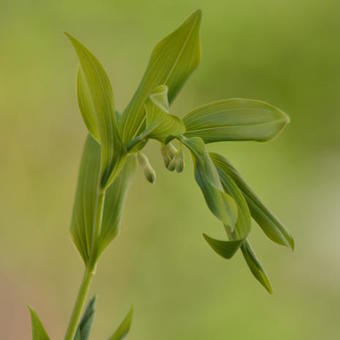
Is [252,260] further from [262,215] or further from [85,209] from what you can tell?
[85,209]

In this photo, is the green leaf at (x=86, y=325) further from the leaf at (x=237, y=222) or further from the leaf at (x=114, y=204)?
the leaf at (x=237, y=222)

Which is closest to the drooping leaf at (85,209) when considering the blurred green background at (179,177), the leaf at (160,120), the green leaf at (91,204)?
the green leaf at (91,204)

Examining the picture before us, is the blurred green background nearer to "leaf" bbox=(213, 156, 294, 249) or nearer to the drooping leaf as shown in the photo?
the drooping leaf

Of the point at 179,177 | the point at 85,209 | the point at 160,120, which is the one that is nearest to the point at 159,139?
the point at 160,120

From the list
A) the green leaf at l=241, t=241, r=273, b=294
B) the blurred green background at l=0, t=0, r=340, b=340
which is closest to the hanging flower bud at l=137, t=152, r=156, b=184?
the green leaf at l=241, t=241, r=273, b=294

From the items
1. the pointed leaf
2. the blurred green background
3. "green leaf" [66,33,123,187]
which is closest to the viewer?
the pointed leaf

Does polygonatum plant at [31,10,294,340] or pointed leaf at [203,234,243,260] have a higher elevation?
polygonatum plant at [31,10,294,340]

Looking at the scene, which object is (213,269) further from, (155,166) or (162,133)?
(162,133)

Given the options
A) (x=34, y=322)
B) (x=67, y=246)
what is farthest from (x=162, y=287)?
(x=34, y=322)
